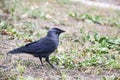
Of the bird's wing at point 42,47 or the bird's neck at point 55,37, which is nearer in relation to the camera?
the bird's wing at point 42,47

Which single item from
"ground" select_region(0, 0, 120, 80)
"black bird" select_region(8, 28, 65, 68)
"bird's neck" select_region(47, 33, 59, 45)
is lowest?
"ground" select_region(0, 0, 120, 80)

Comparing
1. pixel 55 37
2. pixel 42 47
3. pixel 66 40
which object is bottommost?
pixel 66 40

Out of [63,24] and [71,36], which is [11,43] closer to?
[71,36]

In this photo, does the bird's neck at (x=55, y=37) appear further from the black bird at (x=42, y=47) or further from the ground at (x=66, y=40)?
the ground at (x=66, y=40)

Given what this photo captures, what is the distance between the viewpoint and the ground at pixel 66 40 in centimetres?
750

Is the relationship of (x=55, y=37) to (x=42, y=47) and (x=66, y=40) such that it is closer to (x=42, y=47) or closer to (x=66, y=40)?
(x=42, y=47)

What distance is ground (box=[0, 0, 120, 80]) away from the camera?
7496mm

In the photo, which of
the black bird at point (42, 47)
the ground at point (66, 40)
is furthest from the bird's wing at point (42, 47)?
the ground at point (66, 40)

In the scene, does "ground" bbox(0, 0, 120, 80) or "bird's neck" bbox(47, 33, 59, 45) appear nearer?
"ground" bbox(0, 0, 120, 80)

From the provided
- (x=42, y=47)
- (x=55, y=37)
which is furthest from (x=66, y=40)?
(x=42, y=47)

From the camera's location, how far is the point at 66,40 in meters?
10.6

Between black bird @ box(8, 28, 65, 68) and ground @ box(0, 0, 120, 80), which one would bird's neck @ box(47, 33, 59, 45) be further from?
ground @ box(0, 0, 120, 80)

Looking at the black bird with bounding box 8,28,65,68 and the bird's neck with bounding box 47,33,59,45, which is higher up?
the bird's neck with bounding box 47,33,59,45

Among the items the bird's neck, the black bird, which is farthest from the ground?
the bird's neck
